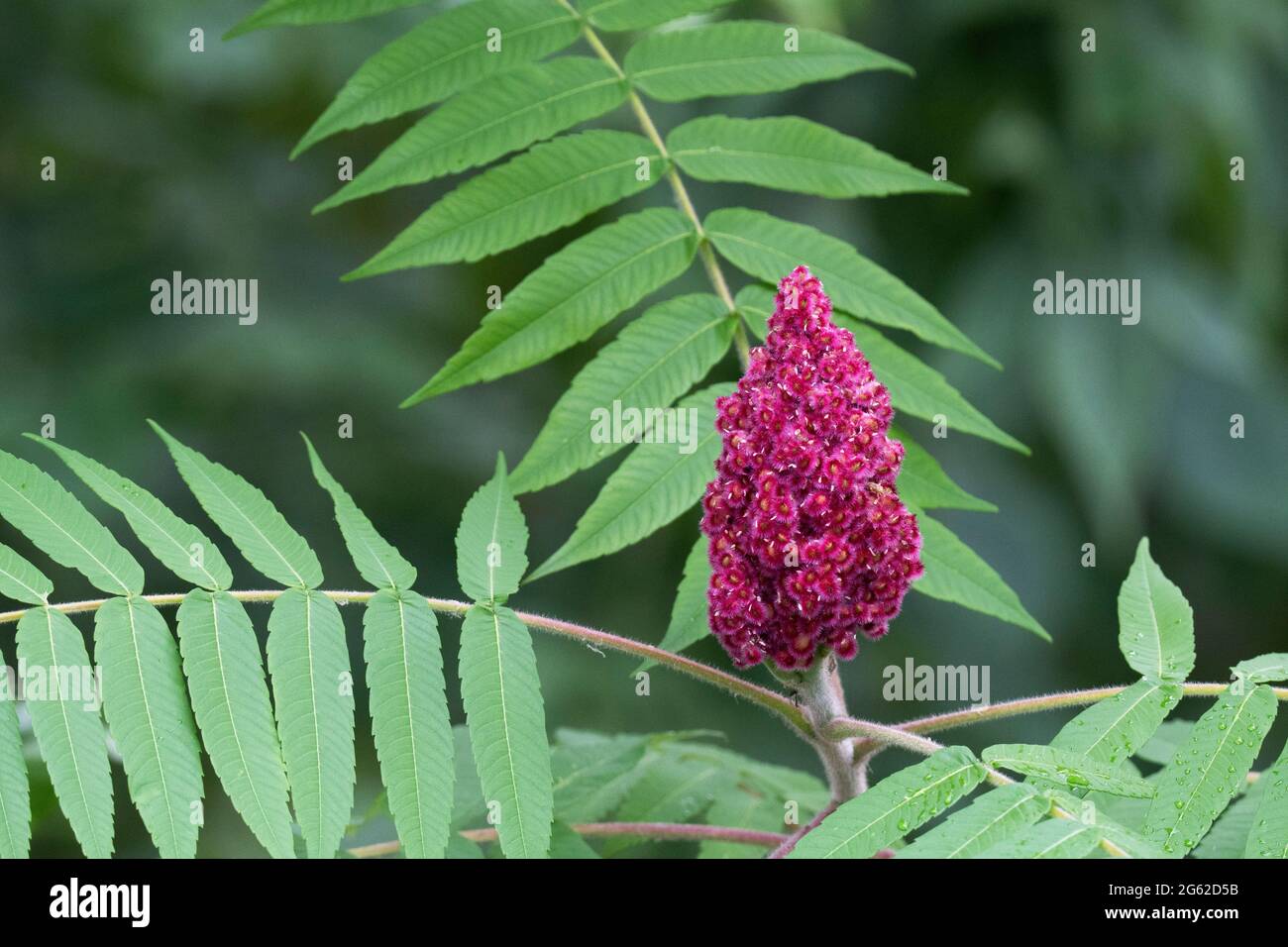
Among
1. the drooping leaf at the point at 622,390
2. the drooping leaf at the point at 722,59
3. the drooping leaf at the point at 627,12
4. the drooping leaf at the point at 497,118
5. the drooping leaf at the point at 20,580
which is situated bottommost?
the drooping leaf at the point at 20,580

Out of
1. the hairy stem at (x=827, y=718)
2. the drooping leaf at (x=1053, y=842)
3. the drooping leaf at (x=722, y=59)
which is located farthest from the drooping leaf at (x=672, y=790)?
the drooping leaf at (x=722, y=59)

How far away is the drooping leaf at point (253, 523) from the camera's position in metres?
2.17

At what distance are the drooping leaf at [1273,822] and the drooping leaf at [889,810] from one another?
0.37m

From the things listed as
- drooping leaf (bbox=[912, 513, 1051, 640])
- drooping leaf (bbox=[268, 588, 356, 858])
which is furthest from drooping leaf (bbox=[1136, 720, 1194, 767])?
drooping leaf (bbox=[268, 588, 356, 858])

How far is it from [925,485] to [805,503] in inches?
19.9

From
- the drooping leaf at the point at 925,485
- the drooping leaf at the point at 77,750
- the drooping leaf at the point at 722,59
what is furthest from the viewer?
the drooping leaf at the point at 722,59

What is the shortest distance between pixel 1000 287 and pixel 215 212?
456 cm

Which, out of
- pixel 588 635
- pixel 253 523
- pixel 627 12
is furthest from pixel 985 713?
pixel 627 12

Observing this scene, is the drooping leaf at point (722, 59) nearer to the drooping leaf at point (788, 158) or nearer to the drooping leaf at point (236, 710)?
the drooping leaf at point (788, 158)

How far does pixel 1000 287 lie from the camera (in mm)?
7418

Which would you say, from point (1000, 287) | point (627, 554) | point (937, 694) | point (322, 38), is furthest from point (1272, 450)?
point (322, 38)

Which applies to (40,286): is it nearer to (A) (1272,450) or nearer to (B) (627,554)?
(B) (627,554)

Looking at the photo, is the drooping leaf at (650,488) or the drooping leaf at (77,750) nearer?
the drooping leaf at (77,750)

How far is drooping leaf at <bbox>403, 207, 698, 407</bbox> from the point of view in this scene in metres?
2.57
